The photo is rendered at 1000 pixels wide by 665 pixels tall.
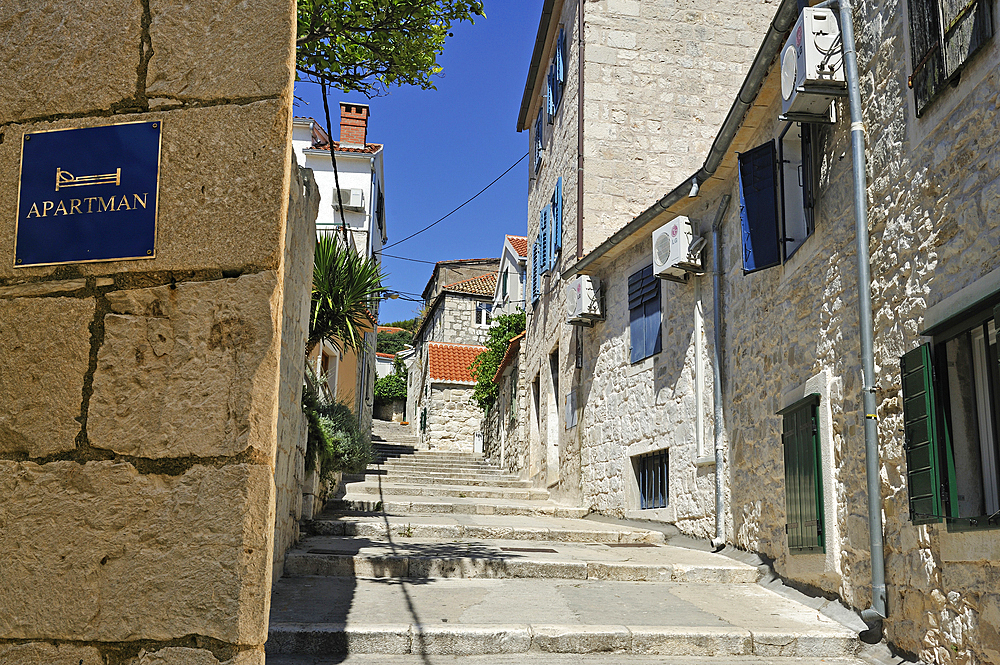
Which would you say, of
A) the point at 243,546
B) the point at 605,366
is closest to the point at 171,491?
the point at 243,546

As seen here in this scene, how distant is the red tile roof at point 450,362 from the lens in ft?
80.2

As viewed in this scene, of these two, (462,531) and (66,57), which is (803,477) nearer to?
(462,531)

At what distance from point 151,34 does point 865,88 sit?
431cm

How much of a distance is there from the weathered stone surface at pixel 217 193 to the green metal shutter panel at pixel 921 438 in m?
3.33

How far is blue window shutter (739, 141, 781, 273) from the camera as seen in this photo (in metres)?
6.50

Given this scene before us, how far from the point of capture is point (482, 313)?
1243 inches

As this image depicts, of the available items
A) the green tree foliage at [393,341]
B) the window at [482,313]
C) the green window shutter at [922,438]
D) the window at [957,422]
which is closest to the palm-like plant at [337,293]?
the green window shutter at [922,438]

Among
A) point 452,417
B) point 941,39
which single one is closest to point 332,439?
point 941,39

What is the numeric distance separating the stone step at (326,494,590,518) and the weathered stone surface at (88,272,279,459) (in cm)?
691

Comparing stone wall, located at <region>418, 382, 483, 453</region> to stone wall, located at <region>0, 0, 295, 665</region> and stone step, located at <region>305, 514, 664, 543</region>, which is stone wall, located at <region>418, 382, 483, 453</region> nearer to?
stone step, located at <region>305, 514, 664, 543</region>

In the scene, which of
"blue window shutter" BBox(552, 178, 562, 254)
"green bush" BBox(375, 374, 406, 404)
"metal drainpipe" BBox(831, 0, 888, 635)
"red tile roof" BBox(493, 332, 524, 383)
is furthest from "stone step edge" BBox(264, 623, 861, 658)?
"green bush" BBox(375, 374, 406, 404)

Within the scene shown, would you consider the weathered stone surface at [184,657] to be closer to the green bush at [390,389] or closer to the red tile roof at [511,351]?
the red tile roof at [511,351]

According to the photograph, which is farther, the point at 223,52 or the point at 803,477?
the point at 803,477

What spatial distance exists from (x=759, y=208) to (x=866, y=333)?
7.24 feet
